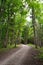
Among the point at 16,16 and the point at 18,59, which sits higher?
the point at 16,16

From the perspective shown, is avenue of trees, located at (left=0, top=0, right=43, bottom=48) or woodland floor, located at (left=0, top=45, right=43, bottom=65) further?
avenue of trees, located at (left=0, top=0, right=43, bottom=48)

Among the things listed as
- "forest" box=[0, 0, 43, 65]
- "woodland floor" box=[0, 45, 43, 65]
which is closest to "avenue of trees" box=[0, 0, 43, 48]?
"forest" box=[0, 0, 43, 65]

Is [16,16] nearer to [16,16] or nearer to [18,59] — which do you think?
Result: [16,16]

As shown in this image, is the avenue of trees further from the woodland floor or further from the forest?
the woodland floor

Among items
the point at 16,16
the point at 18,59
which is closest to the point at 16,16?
the point at 16,16

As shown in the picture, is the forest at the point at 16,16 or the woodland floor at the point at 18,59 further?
the forest at the point at 16,16

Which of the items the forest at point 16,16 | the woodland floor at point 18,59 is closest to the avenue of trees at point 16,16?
the forest at point 16,16

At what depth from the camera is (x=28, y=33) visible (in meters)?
67.9

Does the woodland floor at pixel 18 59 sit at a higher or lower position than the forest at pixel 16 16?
lower

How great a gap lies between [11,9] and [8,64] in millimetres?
16565

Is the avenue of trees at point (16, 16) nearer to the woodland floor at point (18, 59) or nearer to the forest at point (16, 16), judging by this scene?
the forest at point (16, 16)

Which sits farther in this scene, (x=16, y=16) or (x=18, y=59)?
(x=16, y=16)

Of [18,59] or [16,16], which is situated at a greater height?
[16,16]

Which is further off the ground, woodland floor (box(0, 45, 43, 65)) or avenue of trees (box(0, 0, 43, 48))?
avenue of trees (box(0, 0, 43, 48))
